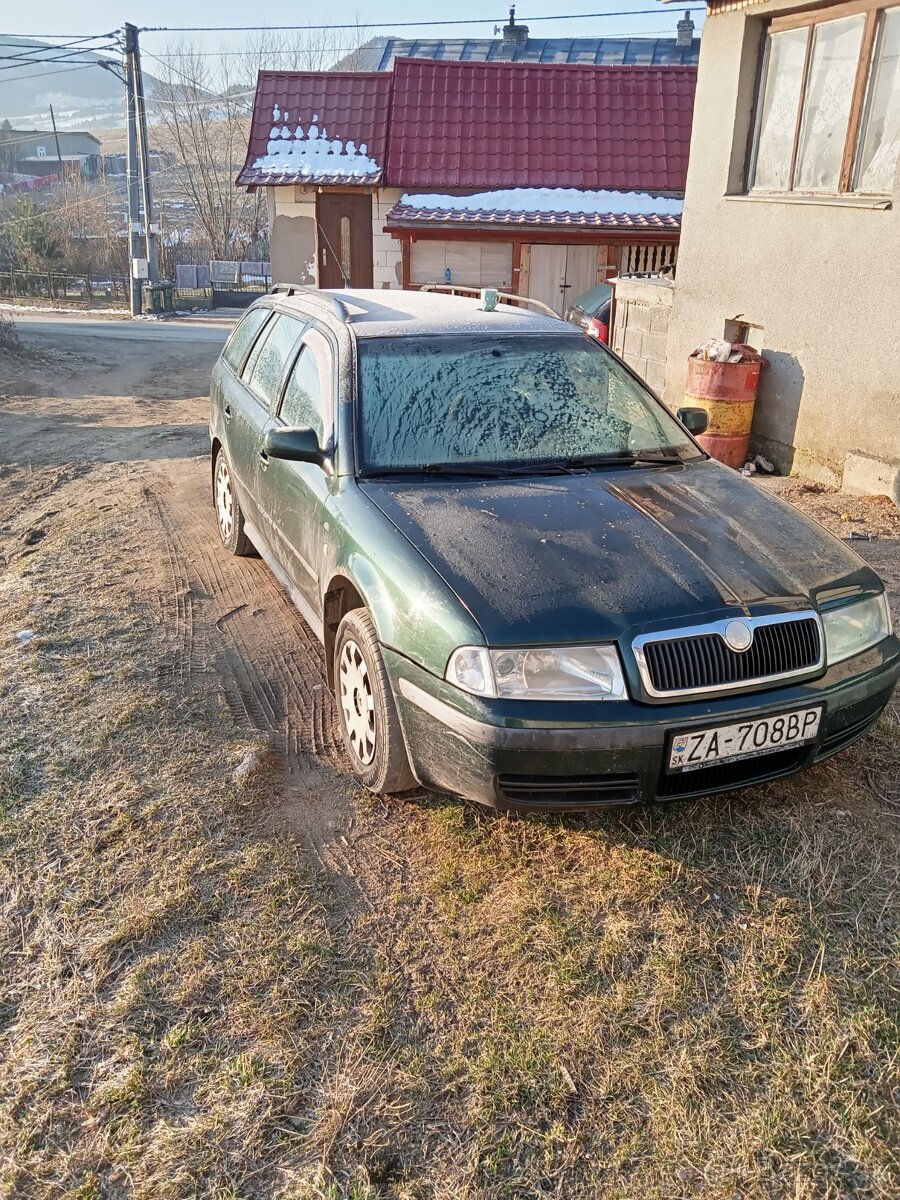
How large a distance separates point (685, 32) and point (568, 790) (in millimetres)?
43058

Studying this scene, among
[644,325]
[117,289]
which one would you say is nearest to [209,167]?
[117,289]

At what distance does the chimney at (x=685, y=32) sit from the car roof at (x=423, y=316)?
39743mm

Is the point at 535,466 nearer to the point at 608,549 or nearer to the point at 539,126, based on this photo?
the point at 608,549

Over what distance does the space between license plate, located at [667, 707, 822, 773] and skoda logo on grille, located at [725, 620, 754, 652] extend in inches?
9.0

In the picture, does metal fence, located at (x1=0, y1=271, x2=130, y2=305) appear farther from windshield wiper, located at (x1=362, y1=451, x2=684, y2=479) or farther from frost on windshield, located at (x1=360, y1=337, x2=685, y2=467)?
windshield wiper, located at (x1=362, y1=451, x2=684, y2=479)

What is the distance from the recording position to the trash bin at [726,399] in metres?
8.29

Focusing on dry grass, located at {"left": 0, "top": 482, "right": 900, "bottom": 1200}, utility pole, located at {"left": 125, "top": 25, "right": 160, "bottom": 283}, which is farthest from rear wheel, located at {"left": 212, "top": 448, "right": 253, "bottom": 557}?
utility pole, located at {"left": 125, "top": 25, "right": 160, "bottom": 283}

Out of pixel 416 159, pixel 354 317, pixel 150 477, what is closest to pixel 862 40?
pixel 354 317

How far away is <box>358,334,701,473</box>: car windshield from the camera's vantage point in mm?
3900

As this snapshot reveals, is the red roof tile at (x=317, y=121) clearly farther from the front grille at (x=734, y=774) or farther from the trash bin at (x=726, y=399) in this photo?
the front grille at (x=734, y=774)

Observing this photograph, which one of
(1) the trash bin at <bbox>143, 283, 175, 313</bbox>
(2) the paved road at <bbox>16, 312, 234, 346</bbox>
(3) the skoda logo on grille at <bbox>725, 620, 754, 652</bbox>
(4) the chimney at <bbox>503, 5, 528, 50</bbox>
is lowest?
(2) the paved road at <bbox>16, 312, 234, 346</bbox>

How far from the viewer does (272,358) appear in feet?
16.6

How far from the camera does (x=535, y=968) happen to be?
275 cm

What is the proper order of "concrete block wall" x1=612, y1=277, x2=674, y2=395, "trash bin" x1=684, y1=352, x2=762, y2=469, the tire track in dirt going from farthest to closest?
"concrete block wall" x1=612, y1=277, x2=674, y2=395 → "trash bin" x1=684, y1=352, x2=762, y2=469 → the tire track in dirt
